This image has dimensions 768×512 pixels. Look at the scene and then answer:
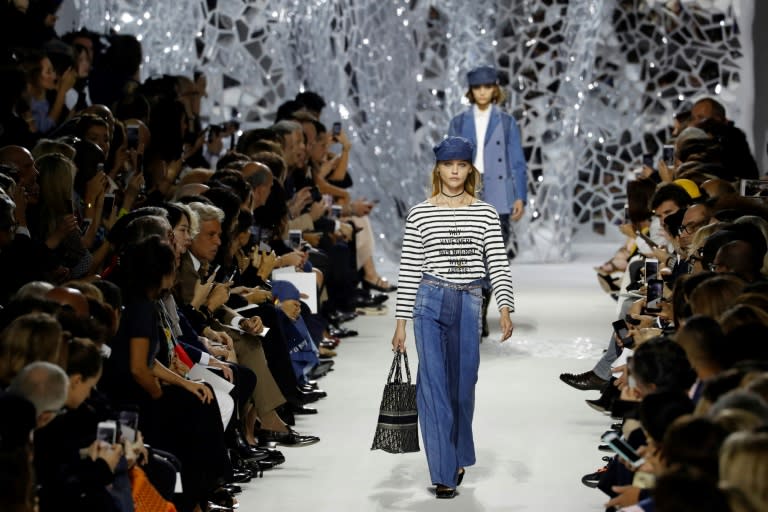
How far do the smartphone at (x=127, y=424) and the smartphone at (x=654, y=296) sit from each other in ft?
8.76

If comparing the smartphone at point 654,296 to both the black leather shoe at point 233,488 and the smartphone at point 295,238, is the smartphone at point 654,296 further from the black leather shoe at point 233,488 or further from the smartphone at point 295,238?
the smartphone at point 295,238

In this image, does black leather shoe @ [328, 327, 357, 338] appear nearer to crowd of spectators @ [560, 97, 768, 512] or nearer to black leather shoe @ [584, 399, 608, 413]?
crowd of spectators @ [560, 97, 768, 512]

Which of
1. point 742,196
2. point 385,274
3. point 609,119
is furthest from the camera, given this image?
point 609,119

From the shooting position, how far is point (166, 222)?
17.0 ft

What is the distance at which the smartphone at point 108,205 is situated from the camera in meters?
6.54

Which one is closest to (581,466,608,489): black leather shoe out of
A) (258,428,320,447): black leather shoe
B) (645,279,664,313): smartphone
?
(645,279,664,313): smartphone

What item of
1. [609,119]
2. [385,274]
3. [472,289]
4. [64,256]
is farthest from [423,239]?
[609,119]

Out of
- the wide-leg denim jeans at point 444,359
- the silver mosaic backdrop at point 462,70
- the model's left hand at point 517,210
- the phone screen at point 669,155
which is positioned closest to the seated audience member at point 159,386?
the wide-leg denim jeans at point 444,359

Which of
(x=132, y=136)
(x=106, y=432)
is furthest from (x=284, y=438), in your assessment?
(x=106, y=432)

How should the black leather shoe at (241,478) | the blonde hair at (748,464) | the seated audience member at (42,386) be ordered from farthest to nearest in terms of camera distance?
the black leather shoe at (241,478)
the seated audience member at (42,386)
the blonde hair at (748,464)

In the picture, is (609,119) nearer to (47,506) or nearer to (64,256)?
(64,256)

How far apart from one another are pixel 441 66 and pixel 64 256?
757cm

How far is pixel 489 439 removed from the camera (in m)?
6.27

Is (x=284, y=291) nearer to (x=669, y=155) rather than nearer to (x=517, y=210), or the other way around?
(x=517, y=210)
